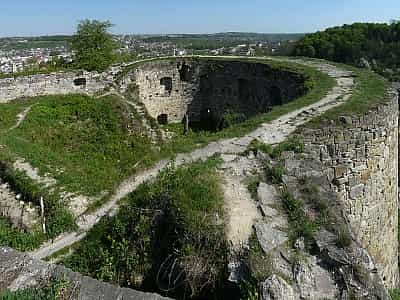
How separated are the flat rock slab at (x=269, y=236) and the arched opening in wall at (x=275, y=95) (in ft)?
41.6

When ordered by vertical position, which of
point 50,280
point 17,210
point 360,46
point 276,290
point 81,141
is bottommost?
point 81,141

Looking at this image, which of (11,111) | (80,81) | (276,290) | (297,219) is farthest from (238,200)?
(80,81)

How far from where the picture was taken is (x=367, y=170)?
29.9ft

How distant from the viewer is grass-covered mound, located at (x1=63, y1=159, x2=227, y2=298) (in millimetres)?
5109

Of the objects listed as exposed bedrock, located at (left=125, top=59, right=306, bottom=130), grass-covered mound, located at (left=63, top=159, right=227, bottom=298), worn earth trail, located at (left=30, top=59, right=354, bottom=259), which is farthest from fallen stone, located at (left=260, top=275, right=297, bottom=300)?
exposed bedrock, located at (left=125, top=59, right=306, bottom=130)

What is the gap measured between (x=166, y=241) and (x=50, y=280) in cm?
242

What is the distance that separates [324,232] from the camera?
213 inches

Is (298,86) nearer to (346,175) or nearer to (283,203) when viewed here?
(346,175)

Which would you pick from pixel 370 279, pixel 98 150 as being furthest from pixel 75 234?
pixel 98 150

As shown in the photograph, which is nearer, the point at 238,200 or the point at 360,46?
the point at 238,200

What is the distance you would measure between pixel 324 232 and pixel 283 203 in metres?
0.82

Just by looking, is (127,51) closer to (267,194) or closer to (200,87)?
(200,87)

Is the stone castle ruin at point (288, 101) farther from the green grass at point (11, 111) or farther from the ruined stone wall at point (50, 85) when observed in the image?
the green grass at point (11, 111)

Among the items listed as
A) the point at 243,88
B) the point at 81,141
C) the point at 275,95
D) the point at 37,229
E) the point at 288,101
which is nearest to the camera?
the point at 37,229
